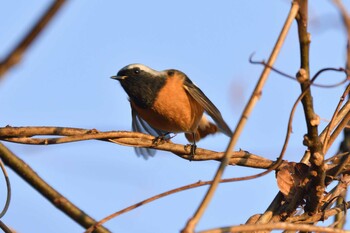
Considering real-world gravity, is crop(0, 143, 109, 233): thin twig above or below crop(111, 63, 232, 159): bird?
below

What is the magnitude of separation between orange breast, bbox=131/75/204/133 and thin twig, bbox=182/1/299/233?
10.6 ft

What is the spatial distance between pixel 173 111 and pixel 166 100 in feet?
0.47

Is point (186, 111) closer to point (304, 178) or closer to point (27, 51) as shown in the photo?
point (304, 178)

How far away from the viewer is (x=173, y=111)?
4938 mm

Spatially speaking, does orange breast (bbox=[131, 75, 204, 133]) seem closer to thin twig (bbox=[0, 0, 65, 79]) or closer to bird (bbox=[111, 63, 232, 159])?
bird (bbox=[111, 63, 232, 159])

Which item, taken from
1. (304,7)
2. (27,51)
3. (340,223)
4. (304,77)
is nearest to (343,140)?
(340,223)

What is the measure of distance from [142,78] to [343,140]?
2360mm

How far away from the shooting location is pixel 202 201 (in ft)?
4.88

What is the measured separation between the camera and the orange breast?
16.2 feet

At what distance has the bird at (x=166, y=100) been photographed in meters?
4.96

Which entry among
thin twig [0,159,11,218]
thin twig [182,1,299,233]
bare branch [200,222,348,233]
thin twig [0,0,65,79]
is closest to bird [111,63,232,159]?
thin twig [0,159,11,218]

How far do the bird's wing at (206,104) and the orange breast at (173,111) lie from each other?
0.21 ft

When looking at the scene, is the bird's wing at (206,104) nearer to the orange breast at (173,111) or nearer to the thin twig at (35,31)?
the orange breast at (173,111)

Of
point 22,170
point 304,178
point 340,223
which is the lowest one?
point 340,223
